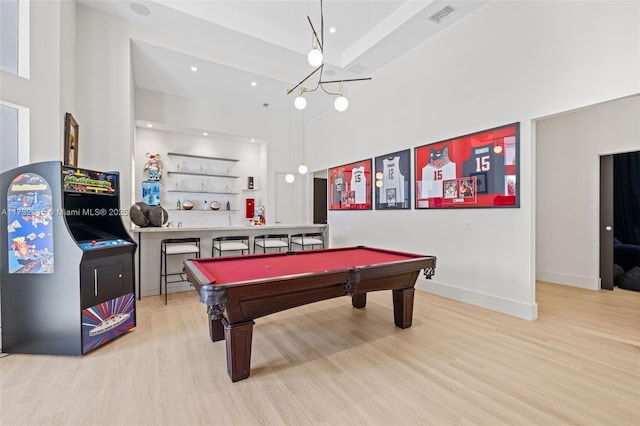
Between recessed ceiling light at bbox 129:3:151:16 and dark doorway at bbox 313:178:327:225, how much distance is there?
504 cm

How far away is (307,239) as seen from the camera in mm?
5727

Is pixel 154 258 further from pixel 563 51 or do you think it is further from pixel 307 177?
pixel 563 51

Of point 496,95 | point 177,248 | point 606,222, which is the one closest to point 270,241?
point 177,248

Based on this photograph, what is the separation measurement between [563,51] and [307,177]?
5.87 m

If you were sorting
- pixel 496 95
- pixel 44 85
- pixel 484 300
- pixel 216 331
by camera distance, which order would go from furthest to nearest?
pixel 484 300 → pixel 496 95 → pixel 44 85 → pixel 216 331

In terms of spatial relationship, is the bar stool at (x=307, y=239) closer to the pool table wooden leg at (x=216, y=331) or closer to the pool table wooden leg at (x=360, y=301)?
the pool table wooden leg at (x=360, y=301)

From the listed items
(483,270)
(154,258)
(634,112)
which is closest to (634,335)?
(483,270)

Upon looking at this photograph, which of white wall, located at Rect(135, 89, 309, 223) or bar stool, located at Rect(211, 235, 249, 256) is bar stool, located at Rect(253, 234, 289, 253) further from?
white wall, located at Rect(135, 89, 309, 223)

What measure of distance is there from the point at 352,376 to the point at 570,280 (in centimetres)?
488

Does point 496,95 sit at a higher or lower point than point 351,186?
higher

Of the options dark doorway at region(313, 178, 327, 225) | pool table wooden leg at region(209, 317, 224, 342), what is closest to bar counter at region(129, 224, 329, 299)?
pool table wooden leg at region(209, 317, 224, 342)

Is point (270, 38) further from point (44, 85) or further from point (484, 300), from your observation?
point (484, 300)

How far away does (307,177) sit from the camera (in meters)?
8.11

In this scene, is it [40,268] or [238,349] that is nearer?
[238,349]
